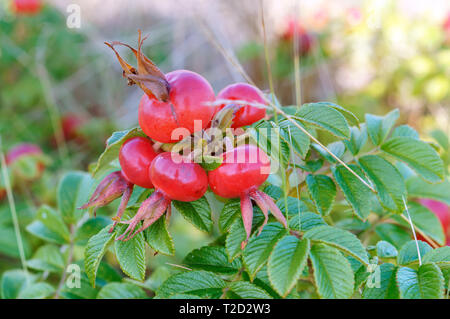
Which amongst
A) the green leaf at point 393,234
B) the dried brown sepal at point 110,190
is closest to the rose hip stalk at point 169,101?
the dried brown sepal at point 110,190

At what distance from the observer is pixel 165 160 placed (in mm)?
681

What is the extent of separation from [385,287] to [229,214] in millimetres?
269

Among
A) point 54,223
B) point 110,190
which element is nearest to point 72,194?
point 54,223

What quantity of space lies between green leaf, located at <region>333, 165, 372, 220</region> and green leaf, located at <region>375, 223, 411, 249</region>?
249 millimetres

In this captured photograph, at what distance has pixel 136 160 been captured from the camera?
72 cm

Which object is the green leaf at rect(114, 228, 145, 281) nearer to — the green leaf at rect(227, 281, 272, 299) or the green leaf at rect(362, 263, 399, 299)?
the green leaf at rect(227, 281, 272, 299)

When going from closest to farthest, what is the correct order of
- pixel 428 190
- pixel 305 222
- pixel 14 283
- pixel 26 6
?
1. pixel 305 222
2. pixel 428 190
3. pixel 14 283
4. pixel 26 6

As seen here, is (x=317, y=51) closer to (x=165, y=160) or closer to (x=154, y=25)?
(x=154, y=25)

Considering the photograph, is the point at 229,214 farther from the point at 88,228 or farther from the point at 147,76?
the point at 88,228

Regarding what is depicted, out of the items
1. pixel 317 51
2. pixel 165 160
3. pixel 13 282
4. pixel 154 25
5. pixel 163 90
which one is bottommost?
pixel 13 282

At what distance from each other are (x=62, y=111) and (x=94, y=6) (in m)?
1.00

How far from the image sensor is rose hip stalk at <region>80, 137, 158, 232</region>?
28.3 inches

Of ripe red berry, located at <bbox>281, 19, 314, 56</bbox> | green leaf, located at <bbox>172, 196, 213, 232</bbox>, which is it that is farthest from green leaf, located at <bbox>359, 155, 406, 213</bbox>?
ripe red berry, located at <bbox>281, 19, 314, 56</bbox>

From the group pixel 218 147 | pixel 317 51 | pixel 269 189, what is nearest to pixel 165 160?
pixel 218 147
